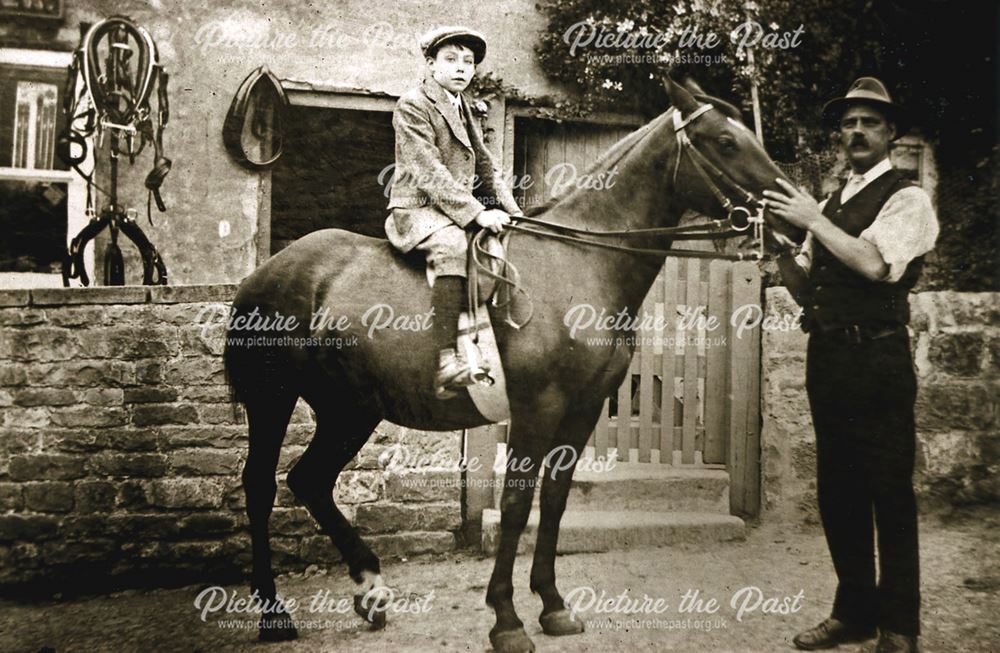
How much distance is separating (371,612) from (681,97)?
277cm

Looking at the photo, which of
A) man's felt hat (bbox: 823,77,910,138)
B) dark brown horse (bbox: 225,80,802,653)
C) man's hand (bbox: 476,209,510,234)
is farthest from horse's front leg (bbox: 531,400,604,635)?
man's felt hat (bbox: 823,77,910,138)

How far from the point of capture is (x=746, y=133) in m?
2.88

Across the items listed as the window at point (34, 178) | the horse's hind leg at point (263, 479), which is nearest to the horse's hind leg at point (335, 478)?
the horse's hind leg at point (263, 479)

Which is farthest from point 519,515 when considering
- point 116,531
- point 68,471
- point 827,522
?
point 68,471

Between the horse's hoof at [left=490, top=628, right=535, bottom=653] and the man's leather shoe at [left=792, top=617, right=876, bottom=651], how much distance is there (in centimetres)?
118

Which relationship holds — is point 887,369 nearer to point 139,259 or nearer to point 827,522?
point 827,522

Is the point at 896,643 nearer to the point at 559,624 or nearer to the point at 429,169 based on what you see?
the point at 559,624

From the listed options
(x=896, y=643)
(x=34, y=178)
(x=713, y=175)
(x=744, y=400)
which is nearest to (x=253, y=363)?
(x=34, y=178)

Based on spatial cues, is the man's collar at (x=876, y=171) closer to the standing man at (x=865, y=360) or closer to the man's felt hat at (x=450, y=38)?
the standing man at (x=865, y=360)

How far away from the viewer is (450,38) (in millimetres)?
3123

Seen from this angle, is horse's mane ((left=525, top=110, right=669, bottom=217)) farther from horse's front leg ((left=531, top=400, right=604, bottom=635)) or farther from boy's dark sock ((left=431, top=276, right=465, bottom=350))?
horse's front leg ((left=531, top=400, right=604, bottom=635))

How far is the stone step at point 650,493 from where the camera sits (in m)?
4.05

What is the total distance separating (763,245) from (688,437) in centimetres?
177

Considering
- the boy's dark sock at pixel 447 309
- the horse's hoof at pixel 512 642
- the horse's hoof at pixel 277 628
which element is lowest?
the horse's hoof at pixel 277 628
